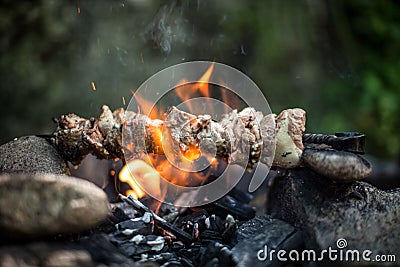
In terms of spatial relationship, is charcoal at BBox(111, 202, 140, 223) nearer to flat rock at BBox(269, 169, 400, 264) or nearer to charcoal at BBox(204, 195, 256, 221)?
charcoal at BBox(204, 195, 256, 221)

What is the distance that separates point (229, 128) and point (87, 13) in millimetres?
3417

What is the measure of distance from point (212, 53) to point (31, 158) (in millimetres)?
2996

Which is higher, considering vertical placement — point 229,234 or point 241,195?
point 241,195

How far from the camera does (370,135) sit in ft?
16.8

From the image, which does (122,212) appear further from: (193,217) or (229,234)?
(229,234)

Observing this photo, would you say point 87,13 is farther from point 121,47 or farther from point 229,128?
point 229,128

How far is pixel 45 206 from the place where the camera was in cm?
142

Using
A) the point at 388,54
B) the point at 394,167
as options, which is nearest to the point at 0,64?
the point at 394,167

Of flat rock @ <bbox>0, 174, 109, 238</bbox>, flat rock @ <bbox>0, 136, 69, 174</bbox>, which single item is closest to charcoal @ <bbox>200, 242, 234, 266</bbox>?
flat rock @ <bbox>0, 174, 109, 238</bbox>

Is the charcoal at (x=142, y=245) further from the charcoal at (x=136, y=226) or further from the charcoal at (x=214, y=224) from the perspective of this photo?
the charcoal at (x=214, y=224)

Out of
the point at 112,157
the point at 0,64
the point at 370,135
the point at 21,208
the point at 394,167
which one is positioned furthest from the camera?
the point at 370,135

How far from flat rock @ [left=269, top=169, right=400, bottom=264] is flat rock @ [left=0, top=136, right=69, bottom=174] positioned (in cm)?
126

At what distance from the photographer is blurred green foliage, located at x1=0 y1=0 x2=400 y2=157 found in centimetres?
466

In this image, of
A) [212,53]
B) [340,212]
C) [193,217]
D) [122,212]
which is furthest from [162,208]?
[212,53]
